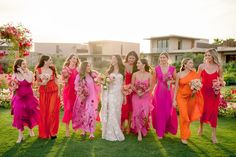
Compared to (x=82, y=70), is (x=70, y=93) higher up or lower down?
lower down

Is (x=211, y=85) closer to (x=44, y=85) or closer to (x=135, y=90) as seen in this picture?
(x=135, y=90)

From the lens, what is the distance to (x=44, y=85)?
8.99 m

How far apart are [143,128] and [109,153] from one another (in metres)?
1.87

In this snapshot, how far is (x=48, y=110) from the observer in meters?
8.97

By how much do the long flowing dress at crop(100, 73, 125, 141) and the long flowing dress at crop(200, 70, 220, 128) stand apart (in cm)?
235

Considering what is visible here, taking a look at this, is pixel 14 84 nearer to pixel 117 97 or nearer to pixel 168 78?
pixel 117 97

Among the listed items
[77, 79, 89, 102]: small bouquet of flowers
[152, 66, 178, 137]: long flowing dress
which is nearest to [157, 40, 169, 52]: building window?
[152, 66, 178, 137]: long flowing dress

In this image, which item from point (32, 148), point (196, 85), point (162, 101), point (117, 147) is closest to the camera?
point (32, 148)

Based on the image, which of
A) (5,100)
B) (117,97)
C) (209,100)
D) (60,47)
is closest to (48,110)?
(117,97)

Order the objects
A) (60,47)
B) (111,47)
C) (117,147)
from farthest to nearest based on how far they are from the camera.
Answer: (60,47) < (111,47) < (117,147)

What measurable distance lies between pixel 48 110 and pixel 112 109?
5.72 feet

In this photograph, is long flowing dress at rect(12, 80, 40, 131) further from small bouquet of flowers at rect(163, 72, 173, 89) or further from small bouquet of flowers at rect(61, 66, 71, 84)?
small bouquet of flowers at rect(163, 72, 173, 89)

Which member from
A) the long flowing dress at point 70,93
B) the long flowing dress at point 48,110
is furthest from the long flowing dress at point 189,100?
the long flowing dress at point 48,110

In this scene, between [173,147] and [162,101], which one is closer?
[173,147]
